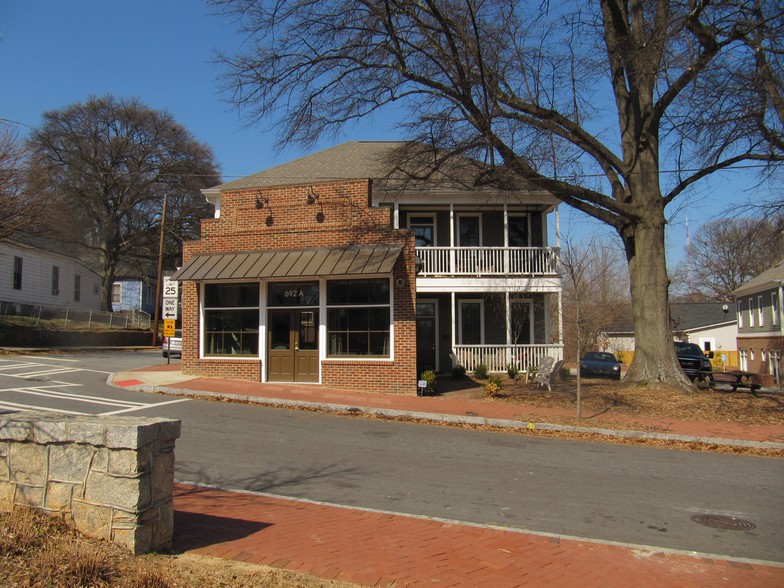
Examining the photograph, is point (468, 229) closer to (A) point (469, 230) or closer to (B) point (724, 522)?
(A) point (469, 230)

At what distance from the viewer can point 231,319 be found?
57.3 feet

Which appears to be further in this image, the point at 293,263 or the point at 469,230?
the point at 469,230

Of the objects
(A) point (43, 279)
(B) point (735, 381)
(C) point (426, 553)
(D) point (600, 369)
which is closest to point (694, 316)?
(D) point (600, 369)

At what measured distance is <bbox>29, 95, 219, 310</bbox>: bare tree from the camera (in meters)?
45.4

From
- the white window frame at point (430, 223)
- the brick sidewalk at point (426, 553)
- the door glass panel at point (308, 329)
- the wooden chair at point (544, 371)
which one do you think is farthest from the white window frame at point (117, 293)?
the brick sidewalk at point (426, 553)

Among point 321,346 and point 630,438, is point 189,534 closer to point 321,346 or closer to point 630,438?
point 630,438

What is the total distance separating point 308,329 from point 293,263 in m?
1.89

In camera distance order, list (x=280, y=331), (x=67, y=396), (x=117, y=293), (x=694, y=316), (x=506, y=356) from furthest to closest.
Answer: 1. (x=117, y=293)
2. (x=694, y=316)
3. (x=506, y=356)
4. (x=280, y=331)
5. (x=67, y=396)

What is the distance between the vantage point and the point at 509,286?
21.2 meters

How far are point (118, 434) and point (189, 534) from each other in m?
1.34

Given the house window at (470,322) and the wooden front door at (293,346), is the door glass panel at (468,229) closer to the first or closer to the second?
the house window at (470,322)

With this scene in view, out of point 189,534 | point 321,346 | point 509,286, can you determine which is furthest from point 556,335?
point 189,534

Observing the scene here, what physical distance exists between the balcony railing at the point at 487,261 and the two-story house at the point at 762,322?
61.1 feet

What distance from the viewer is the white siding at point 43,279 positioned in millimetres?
36656
